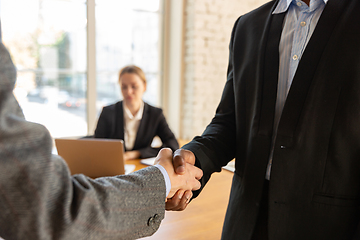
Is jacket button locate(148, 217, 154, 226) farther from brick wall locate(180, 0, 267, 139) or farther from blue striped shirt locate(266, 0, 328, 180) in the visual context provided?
brick wall locate(180, 0, 267, 139)

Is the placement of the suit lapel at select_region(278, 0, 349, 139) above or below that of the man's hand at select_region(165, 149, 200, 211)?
above

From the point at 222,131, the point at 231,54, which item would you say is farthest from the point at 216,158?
the point at 231,54

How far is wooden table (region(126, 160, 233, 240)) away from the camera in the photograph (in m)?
1.40

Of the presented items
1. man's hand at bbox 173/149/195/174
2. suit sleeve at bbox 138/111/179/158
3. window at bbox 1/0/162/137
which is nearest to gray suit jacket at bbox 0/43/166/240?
man's hand at bbox 173/149/195/174

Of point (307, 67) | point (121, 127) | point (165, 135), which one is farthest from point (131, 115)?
point (307, 67)

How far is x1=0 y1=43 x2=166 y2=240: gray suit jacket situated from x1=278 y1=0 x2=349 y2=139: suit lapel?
0.55 meters

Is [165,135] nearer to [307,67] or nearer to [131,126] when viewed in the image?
[131,126]

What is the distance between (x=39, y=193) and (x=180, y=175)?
555mm

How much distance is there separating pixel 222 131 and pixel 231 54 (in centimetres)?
31

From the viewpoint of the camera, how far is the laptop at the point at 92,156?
168 centimetres

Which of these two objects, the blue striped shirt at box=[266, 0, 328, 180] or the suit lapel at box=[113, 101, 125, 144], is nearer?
the blue striped shirt at box=[266, 0, 328, 180]

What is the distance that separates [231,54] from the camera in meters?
1.20

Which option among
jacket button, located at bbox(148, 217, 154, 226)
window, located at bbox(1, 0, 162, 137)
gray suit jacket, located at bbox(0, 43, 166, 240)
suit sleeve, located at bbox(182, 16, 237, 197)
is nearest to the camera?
gray suit jacket, located at bbox(0, 43, 166, 240)

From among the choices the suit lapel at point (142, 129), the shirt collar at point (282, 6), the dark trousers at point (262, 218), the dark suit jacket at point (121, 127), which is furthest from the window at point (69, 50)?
the dark trousers at point (262, 218)
